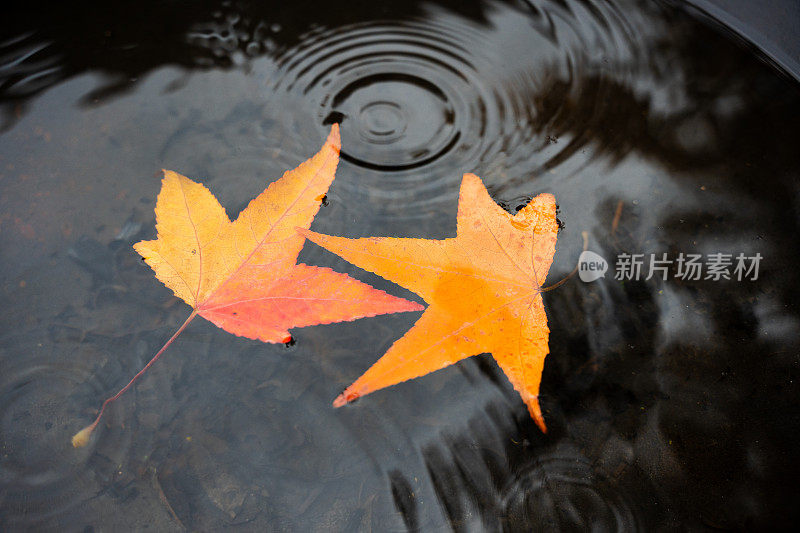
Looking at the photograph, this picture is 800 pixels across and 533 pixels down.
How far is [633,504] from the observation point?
871mm

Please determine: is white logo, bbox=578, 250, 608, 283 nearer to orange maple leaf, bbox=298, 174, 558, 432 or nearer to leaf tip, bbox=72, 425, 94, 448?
orange maple leaf, bbox=298, 174, 558, 432

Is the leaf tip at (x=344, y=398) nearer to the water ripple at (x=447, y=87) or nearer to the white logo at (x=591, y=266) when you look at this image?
the water ripple at (x=447, y=87)

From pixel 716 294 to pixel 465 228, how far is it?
1.71 feet

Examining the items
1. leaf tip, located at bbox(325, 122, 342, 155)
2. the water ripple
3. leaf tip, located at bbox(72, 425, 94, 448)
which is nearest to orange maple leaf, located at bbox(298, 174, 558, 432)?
the water ripple

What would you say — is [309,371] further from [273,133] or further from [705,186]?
[705,186]

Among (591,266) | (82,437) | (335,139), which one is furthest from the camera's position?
(335,139)

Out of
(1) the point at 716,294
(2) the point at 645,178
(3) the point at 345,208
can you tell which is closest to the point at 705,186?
(2) the point at 645,178

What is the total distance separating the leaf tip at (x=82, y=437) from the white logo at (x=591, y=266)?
94 centimetres

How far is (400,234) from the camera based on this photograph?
1.07 m

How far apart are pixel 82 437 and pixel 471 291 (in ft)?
2.37

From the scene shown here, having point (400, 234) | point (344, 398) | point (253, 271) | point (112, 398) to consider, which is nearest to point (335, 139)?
point (400, 234)

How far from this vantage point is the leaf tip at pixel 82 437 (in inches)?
35.3

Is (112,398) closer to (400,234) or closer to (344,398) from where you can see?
(344,398)

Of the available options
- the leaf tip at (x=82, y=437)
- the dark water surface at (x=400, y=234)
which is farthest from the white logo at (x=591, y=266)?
the leaf tip at (x=82, y=437)
